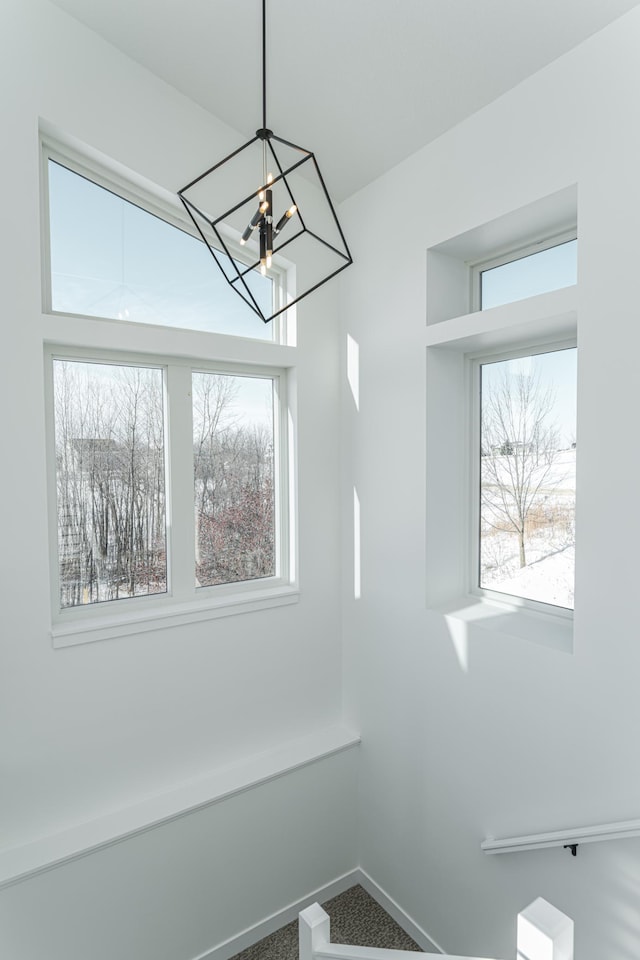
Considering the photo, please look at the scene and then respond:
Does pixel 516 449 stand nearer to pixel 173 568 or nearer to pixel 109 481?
pixel 173 568

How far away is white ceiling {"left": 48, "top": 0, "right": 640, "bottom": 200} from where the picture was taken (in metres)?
1.73

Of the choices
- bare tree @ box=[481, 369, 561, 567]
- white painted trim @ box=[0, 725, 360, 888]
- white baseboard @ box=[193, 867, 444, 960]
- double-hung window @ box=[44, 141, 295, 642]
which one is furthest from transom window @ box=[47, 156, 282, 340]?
white baseboard @ box=[193, 867, 444, 960]

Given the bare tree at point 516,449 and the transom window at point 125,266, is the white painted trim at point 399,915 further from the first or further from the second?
the transom window at point 125,266

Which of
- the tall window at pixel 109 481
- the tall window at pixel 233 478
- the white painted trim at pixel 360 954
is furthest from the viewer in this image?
the tall window at pixel 233 478

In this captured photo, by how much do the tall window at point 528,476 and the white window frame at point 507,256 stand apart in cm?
32

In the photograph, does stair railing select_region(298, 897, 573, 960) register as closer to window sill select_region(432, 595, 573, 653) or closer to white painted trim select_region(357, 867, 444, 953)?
window sill select_region(432, 595, 573, 653)

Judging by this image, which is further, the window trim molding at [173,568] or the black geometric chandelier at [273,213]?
the black geometric chandelier at [273,213]

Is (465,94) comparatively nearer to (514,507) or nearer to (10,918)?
(514,507)

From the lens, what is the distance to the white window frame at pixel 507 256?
6.87ft

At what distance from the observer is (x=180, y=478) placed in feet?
8.02

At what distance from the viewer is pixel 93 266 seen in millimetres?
2230

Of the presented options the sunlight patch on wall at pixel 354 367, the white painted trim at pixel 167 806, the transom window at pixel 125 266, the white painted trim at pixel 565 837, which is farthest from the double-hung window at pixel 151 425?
the white painted trim at pixel 565 837

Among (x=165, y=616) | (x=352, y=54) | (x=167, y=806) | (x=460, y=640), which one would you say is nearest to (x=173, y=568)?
(x=165, y=616)

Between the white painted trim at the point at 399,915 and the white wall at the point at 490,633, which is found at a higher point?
the white wall at the point at 490,633
